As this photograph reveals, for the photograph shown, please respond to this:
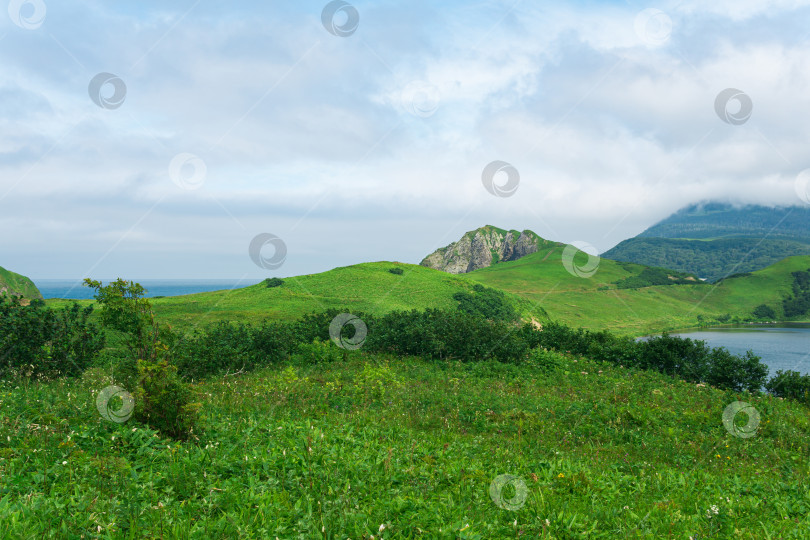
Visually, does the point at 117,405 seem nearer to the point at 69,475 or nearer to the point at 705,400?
the point at 69,475

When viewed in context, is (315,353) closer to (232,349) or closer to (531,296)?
(232,349)

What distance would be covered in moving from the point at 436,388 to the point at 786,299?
139221 millimetres

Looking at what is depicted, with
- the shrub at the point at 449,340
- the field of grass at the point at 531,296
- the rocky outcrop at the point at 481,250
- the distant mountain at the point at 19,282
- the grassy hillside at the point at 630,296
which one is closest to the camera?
the shrub at the point at 449,340

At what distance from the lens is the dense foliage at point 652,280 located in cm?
12031

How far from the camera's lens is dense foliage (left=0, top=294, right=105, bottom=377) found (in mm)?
12312

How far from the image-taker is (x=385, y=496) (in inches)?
221

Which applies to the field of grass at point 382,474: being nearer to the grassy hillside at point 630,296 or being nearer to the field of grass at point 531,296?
the field of grass at point 531,296

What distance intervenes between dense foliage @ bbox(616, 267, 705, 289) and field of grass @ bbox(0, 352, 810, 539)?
12003 cm

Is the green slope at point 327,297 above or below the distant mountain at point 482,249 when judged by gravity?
below

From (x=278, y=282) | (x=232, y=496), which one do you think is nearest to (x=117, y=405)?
(x=232, y=496)

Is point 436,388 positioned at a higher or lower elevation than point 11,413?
lower

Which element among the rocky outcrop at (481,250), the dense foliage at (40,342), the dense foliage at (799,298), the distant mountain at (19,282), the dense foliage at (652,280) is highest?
the rocky outcrop at (481,250)

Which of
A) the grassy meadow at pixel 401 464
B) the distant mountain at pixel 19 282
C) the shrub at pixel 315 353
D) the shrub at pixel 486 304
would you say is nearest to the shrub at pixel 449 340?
the shrub at pixel 315 353

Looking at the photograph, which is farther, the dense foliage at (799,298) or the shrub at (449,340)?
the dense foliage at (799,298)
